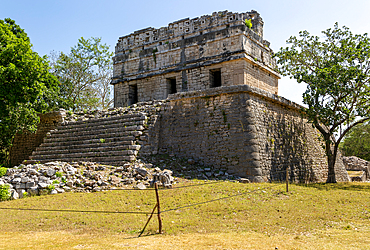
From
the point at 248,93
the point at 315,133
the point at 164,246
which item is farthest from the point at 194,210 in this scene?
the point at 315,133

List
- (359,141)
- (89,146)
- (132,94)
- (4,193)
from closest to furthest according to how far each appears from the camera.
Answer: (4,193) → (89,146) → (132,94) → (359,141)

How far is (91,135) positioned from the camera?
13023mm

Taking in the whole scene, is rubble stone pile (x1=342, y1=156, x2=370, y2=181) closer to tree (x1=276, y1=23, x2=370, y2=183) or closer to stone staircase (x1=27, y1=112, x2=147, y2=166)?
tree (x1=276, y1=23, x2=370, y2=183)

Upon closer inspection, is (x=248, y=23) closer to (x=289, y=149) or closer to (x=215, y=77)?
(x=215, y=77)

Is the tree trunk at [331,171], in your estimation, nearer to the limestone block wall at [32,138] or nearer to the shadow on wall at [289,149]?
the shadow on wall at [289,149]

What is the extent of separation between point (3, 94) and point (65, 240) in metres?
10.1

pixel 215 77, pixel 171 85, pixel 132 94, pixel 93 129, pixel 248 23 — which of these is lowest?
pixel 93 129

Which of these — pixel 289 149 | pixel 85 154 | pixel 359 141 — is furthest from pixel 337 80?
pixel 359 141

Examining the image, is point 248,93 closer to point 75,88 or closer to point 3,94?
point 3,94

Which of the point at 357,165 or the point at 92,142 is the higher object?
the point at 92,142

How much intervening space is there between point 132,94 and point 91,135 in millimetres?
6193

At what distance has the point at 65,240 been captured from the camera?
5273mm

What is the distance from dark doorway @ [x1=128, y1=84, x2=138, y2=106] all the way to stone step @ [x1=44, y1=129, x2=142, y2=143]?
5.46m

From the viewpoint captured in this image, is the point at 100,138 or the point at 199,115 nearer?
the point at 199,115
